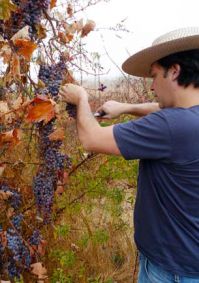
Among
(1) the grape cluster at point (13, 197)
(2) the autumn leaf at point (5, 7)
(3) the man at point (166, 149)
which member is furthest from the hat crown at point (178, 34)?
(1) the grape cluster at point (13, 197)

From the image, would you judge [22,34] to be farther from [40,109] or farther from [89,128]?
[89,128]

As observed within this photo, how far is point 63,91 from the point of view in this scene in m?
1.82

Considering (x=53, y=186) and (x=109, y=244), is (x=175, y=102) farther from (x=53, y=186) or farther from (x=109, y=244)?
(x=109, y=244)

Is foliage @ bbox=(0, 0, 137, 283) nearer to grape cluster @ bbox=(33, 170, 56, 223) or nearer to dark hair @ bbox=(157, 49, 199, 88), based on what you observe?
grape cluster @ bbox=(33, 170, 56, 223)

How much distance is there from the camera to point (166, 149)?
1.79 meters

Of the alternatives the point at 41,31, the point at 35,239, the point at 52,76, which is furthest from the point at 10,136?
the point at 35,239

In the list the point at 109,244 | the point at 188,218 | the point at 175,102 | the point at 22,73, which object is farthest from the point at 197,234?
the point at 109,244

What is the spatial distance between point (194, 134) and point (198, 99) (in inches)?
7.5

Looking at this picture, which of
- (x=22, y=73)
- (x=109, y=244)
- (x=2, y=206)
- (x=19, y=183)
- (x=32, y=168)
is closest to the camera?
(x=22, y=73)

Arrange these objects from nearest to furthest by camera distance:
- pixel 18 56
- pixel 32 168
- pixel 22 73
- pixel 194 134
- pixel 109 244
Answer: pixel 18 56, pixel 194 134, pixel 22 73, pixel 32 168, pixel 109 244

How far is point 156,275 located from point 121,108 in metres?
0.80

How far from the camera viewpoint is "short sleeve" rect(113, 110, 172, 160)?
177cm

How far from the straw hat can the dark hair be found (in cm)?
2

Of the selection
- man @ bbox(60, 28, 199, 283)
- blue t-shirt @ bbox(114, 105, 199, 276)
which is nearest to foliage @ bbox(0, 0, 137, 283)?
man @ bbox(60, 28, 199, 283)
